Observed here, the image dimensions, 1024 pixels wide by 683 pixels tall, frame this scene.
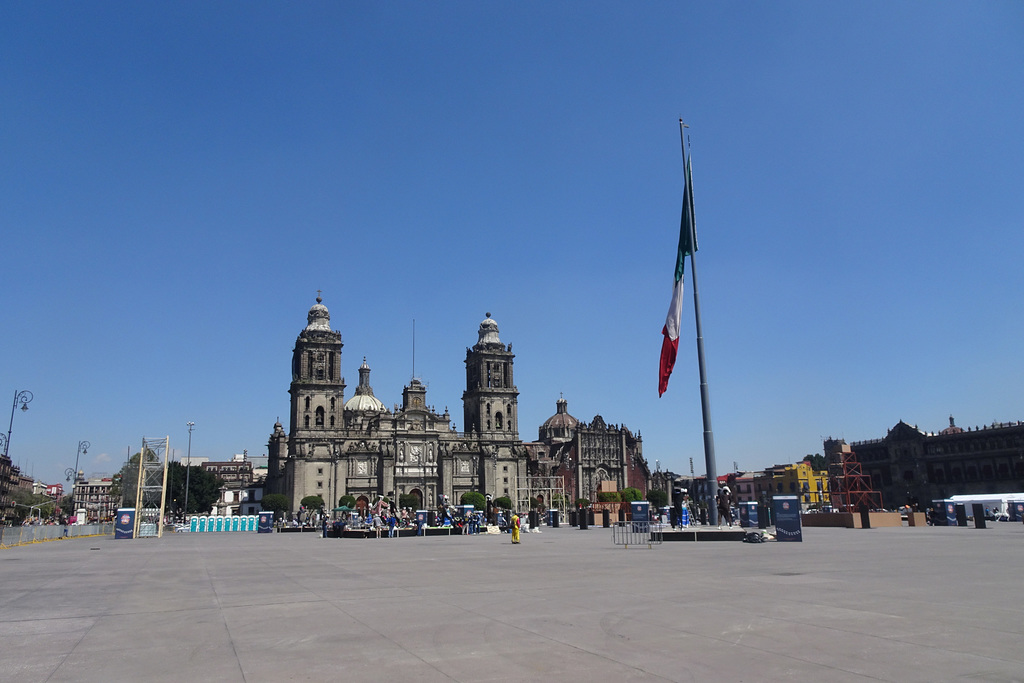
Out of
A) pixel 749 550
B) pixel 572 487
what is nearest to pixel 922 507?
pixel 572 487

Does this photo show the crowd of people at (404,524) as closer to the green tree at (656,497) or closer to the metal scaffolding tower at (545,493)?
the metal scaffolding tower at (545,493)

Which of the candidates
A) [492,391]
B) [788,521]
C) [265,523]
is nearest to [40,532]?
[265,523]

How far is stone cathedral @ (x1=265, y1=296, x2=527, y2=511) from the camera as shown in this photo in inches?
3996

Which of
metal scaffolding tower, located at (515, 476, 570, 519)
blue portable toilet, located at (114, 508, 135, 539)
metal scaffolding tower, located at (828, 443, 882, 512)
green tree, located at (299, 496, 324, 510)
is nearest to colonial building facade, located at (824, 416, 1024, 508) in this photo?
metal scaffolding tower, located at (828, 443, 882, 512)

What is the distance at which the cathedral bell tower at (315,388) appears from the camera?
4023 inches

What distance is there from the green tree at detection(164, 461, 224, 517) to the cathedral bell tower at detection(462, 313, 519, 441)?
4160 cm

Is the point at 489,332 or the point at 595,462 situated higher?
the point at 489,332

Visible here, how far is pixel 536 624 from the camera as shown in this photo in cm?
862

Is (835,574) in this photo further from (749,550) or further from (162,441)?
(162,441)

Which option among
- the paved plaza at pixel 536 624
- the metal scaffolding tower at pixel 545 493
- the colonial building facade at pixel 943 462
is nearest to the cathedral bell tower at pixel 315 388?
the metal scaffolding tower at pixel 545 493

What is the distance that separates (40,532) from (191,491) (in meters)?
68.8

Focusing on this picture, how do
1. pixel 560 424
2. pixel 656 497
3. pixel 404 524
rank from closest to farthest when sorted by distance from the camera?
pixel 404 524
pixel 656 497
pixel 560 424

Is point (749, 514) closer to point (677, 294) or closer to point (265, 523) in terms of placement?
point (677, 294)

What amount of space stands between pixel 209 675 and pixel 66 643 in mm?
2687
